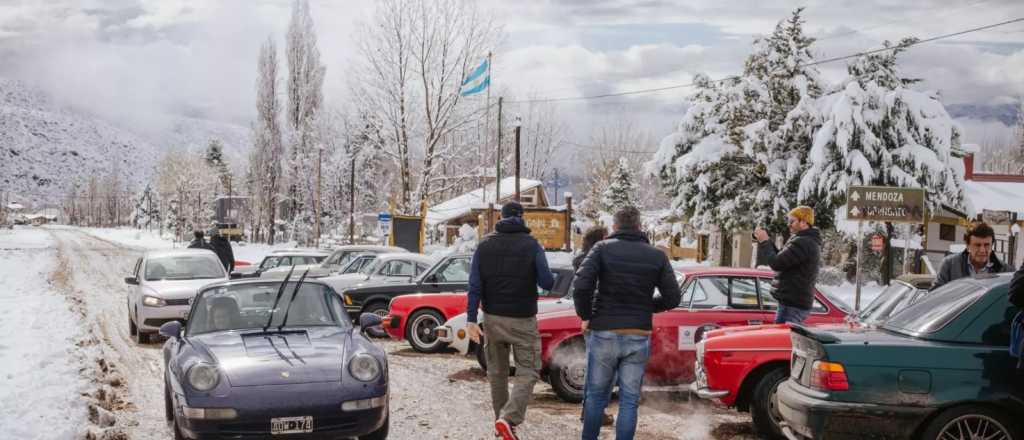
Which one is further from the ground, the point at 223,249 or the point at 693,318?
the point at 223,249

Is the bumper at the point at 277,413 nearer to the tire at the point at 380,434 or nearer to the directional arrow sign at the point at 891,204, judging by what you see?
the tire at the point at 380,434

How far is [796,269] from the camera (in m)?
8.31

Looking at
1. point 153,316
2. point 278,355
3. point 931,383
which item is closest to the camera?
point 931,383

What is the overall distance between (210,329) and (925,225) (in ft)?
105

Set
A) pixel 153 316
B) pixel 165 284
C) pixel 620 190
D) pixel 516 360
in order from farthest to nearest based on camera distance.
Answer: pixel 620 190 < pixel 165 284 < pixel 153 316 < pixel 516 360

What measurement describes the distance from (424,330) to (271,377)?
6.57 meters

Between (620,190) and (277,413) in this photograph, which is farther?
(620,190)

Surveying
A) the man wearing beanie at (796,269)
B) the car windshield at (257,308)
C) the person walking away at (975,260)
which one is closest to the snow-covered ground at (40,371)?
the car windshield at (257,308)

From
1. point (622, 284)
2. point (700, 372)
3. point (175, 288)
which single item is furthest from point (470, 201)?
point (622, 284)

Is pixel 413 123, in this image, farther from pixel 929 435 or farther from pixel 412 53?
pixel 929 435

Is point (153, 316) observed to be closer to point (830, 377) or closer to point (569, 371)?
point (569, 371)

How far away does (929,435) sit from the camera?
565cm

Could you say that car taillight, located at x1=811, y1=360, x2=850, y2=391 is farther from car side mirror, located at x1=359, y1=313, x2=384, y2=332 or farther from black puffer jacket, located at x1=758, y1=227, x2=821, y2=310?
car side mirror, located at x1=359, y1=313, x2=384, y2=332

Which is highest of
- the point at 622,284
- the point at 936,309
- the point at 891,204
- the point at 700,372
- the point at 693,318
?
the point at 891,204
